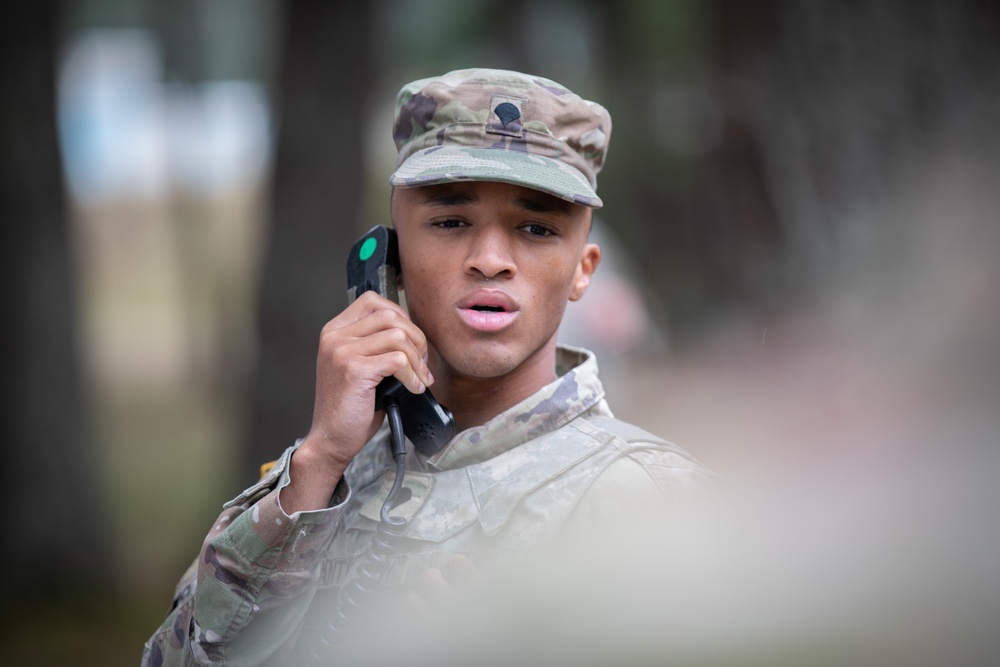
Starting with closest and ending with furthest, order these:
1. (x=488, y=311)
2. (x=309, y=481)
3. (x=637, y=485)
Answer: (x=637, y=485) < (x=309, y=481) < (x=488, y=311)

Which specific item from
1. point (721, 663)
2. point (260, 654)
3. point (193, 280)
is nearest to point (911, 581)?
point (721, 663)

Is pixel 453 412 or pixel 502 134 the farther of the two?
pixel 453 412

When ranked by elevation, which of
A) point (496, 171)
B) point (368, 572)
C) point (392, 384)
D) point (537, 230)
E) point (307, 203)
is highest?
point (496, 171)

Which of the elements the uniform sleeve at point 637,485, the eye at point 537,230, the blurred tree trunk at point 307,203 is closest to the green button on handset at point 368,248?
the eye at point 537,230

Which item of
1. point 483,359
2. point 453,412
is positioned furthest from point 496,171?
point 453,412

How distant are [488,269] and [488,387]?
35 centimetres

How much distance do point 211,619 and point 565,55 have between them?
71.5 feet

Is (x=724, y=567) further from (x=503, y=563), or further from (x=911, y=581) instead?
(x=503, y=563)

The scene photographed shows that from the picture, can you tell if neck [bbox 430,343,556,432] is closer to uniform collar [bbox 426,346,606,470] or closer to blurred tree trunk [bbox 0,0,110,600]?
uniform collar [bbox 426,346,606,470]

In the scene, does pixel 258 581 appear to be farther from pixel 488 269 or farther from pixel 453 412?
pixel 488 269

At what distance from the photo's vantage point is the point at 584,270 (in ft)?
9.43

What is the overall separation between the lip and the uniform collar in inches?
7.5

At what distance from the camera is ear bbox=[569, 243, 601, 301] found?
2781 mm

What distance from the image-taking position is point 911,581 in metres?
0.75
